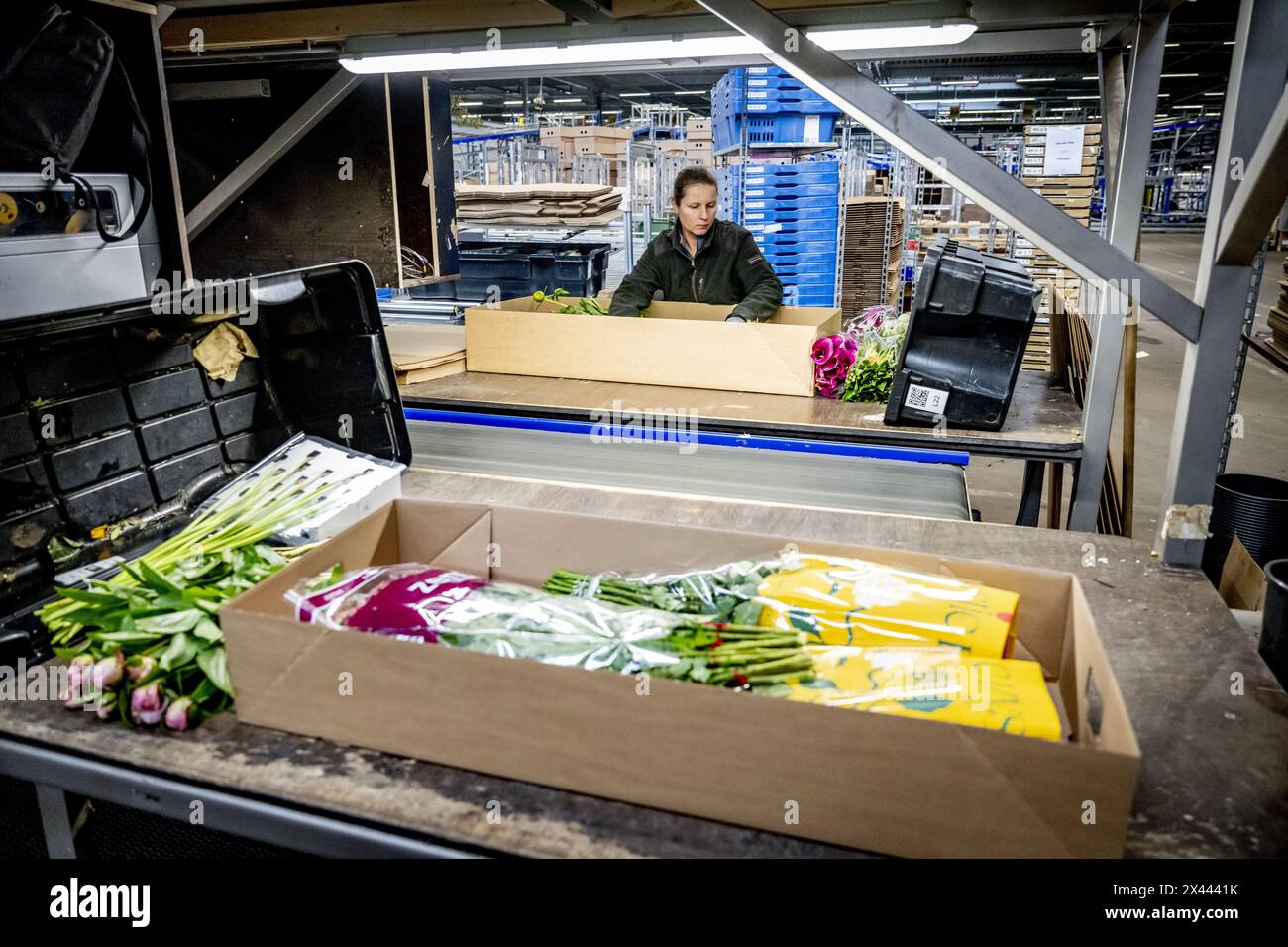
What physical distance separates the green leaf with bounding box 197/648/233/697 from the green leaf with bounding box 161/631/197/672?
0.05 ft

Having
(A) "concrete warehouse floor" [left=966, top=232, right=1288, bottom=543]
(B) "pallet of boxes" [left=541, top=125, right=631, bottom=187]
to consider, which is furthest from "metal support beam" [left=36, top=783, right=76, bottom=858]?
(B) "pallet of boxes" [left=541, top=125, right=631, bottom=187]

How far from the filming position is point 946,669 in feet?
3.73

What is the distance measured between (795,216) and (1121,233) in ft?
13.5

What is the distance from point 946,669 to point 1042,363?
6.81 meters

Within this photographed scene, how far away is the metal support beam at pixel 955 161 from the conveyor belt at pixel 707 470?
737 millimetres

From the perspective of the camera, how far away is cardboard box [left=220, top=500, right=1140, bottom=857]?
909 mm

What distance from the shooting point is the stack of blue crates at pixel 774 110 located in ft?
21.0

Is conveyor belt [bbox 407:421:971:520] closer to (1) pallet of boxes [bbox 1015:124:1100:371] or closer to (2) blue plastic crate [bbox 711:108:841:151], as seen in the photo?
(2) blue plastic crate [bbox 711:108:841:151]

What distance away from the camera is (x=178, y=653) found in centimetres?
125

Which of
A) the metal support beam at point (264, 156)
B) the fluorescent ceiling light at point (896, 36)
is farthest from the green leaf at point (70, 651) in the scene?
the metal support beam at point (264, 156)

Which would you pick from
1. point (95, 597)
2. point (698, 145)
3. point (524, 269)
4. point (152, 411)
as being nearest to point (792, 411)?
point (152, 411)
